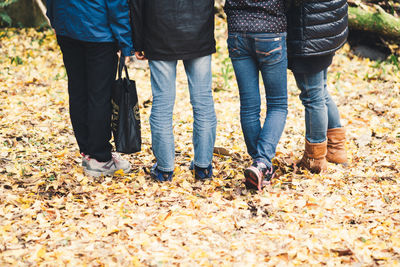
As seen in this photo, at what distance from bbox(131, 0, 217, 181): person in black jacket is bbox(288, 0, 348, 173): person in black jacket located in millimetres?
634

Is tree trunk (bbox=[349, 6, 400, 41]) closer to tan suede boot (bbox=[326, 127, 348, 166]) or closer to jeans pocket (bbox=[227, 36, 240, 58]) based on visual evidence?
tan suede boot (bbox=[326, 127, 348, 166])

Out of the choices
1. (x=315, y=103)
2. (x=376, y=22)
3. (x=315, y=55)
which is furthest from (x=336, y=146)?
(x=376, y=22)

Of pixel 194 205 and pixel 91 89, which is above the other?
pixel 91 89

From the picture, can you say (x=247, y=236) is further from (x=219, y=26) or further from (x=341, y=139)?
(x=219, y=26)

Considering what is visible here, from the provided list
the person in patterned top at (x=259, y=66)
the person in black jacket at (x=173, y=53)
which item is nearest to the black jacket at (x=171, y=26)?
the person in black jacket at (x=173, y=53)

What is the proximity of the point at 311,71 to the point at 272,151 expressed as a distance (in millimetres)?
689

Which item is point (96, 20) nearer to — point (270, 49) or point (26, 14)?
point (270, 49)

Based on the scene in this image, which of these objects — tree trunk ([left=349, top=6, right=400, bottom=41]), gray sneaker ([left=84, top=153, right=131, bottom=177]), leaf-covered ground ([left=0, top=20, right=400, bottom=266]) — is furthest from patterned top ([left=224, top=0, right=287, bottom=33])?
tree trunk ([left=349, top=6, right=400, bottom=41])

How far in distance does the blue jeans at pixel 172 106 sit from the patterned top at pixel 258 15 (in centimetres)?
37

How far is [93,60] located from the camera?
3.16 meters

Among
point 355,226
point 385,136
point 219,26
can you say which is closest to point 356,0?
point 219,26

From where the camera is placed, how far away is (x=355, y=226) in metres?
2.83

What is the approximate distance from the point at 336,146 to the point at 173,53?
1.84 m

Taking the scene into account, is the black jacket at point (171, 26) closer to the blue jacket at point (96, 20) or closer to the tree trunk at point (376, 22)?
the blue jacket at point (96, 20)
